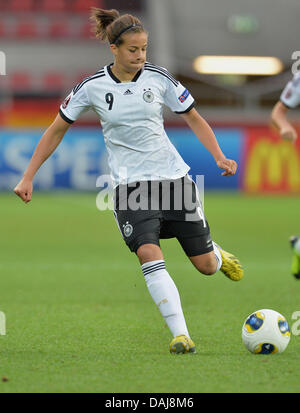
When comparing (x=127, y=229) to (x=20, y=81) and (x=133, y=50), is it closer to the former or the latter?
(x=133, y=50)

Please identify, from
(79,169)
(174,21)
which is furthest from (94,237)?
(174,21)

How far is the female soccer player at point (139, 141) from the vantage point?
5.48 meters

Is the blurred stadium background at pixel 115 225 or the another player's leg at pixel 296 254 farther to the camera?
the another player's leg at pixel 296 254

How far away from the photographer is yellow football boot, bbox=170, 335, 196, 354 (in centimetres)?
516

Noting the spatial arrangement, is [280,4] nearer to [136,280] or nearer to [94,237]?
[94,237]

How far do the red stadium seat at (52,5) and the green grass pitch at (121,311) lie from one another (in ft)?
37.9

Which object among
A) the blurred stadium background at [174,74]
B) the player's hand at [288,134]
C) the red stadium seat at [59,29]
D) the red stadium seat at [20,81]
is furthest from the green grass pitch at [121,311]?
the red stadium seat at [59,29]

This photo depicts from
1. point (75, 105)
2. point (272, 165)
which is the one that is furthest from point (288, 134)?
point (272, 165)

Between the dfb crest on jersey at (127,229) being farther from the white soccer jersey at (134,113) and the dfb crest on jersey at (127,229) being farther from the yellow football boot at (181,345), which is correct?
the yellow football boot at (181,345)

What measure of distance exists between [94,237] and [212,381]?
9089mm

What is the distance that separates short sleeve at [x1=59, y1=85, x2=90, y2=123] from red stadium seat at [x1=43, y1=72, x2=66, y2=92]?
17925 mm

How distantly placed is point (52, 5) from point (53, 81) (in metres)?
2.89

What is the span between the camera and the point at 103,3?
25.3 m

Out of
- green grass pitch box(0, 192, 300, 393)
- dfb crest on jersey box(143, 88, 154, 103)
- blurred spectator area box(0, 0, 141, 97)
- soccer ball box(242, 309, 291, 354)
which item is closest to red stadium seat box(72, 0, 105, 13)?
blurred spectator area box(0, 0, 141, 97)
